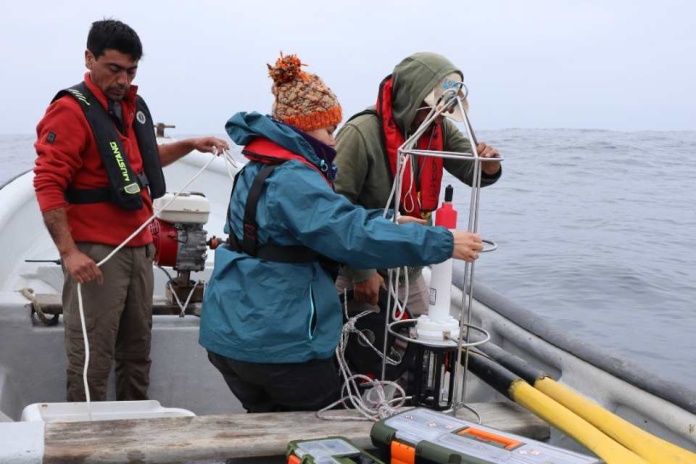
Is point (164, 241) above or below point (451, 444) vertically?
above

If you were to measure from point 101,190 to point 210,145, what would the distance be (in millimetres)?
594

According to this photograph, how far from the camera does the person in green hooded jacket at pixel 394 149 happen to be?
271 centimetres

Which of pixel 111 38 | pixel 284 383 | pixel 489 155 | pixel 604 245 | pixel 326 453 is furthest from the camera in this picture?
pixel 604 245

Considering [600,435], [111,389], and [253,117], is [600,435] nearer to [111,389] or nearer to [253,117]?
[253,117]

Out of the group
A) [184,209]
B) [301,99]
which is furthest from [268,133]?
[184,209]

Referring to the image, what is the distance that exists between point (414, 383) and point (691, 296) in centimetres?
722

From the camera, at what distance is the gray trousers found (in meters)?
3.08

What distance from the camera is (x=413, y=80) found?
2.73 m

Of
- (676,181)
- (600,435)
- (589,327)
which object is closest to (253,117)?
(600,435)

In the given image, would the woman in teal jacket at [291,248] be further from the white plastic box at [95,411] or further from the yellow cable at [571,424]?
the yellow cable at [571,424]

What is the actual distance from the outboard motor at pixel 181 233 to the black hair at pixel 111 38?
84 cm

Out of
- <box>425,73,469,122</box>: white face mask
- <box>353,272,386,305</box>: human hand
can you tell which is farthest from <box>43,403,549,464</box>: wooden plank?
<box>425,73,469,122</box>: white face mask

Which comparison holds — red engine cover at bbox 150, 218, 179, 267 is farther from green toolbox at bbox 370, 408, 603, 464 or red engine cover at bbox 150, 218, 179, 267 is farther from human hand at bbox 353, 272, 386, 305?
green toolbox at bbox 370, 408, 603, 464

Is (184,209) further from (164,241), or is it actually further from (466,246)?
(466,246)
